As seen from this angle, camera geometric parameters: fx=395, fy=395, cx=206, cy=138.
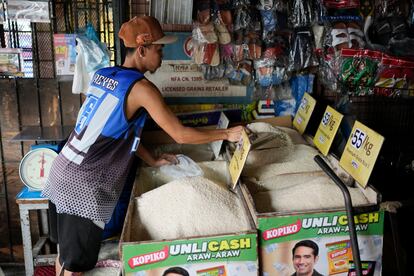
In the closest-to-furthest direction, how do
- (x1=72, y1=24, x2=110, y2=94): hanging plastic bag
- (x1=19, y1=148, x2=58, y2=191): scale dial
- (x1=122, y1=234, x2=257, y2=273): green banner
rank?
(x1=122, y1=234, x2=257, y2=273): green banner → (x1=19, y1=148, x2=58, y2=191): scale dial → (x1=72, y1=24, x2=110, y2=94): hanging plastic bag

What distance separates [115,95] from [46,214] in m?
1.48

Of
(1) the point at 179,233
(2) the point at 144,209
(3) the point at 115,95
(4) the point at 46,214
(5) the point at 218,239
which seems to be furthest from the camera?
(4) the point at 46,214

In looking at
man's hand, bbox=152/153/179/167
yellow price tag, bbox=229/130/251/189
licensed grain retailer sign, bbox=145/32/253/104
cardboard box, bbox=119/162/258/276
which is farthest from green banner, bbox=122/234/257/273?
licensed grain retailer sign, bbox=145/32/253/104

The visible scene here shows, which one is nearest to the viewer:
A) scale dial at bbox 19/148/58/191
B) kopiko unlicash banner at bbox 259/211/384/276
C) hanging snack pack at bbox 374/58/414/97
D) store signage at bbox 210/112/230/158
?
kopiko unlicash banner at bbox 259/211/384/276

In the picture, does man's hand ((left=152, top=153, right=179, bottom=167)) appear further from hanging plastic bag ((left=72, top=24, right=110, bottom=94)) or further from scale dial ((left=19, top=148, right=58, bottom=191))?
hanging plastic bag ((left=72, top=24, right=110, bottom=94))

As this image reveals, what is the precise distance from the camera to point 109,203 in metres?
1.80

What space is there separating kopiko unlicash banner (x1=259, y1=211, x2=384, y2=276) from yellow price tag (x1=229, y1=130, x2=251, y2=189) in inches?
11.5

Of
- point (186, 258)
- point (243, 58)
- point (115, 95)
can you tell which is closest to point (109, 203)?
point (115, 95)

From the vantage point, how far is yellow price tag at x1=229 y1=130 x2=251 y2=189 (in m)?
1.57

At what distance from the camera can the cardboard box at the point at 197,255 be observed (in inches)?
50.6

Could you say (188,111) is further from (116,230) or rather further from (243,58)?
(116,230)

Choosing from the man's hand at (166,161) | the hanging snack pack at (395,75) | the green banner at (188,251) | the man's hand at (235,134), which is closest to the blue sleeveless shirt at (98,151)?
the man's hand at (166,161)

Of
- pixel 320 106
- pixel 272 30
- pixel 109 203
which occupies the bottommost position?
pixel 109 203

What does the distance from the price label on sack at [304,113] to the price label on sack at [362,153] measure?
0.61 m
